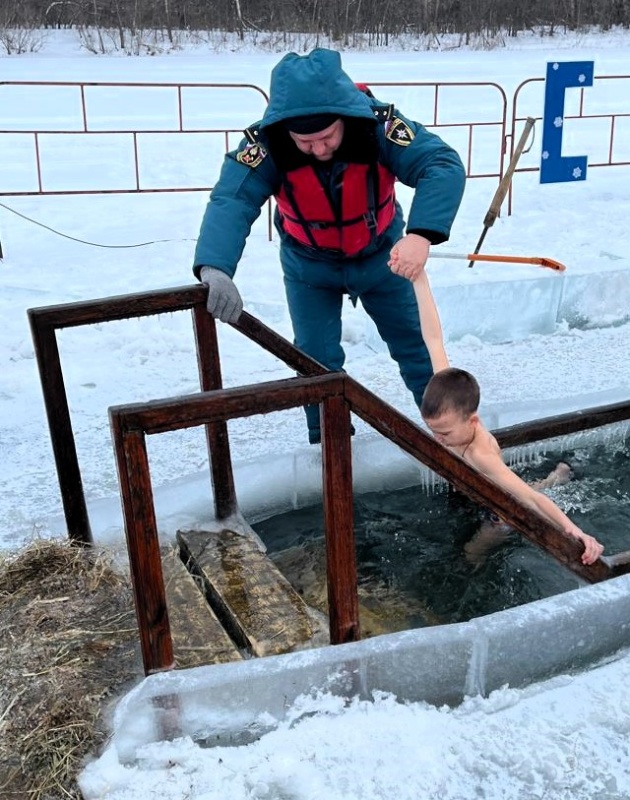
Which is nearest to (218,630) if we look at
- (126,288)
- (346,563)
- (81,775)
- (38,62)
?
(346,563)

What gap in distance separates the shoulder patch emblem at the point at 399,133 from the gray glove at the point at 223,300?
732 mm

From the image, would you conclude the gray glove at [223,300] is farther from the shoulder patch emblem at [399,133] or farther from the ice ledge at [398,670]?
the ice ledge at [398,670]

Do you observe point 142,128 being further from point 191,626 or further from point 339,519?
point 339,519

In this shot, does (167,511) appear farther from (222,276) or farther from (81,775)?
(81,775)

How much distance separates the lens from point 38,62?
17.1 meters

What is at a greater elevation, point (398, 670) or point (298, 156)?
point (298, 156)

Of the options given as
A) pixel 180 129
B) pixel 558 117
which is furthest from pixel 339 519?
pixel 180 129

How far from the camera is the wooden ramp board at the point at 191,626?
227 centimetres

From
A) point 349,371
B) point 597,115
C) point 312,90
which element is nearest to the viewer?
point 312,90

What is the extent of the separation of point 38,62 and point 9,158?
6.98 m

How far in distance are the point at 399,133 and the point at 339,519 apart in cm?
135

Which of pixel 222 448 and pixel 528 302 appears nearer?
pixel 222 448

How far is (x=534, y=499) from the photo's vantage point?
2.86m

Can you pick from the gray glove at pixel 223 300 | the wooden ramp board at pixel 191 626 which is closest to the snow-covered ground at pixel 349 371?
the wooden ramp board at pixel 191 626
